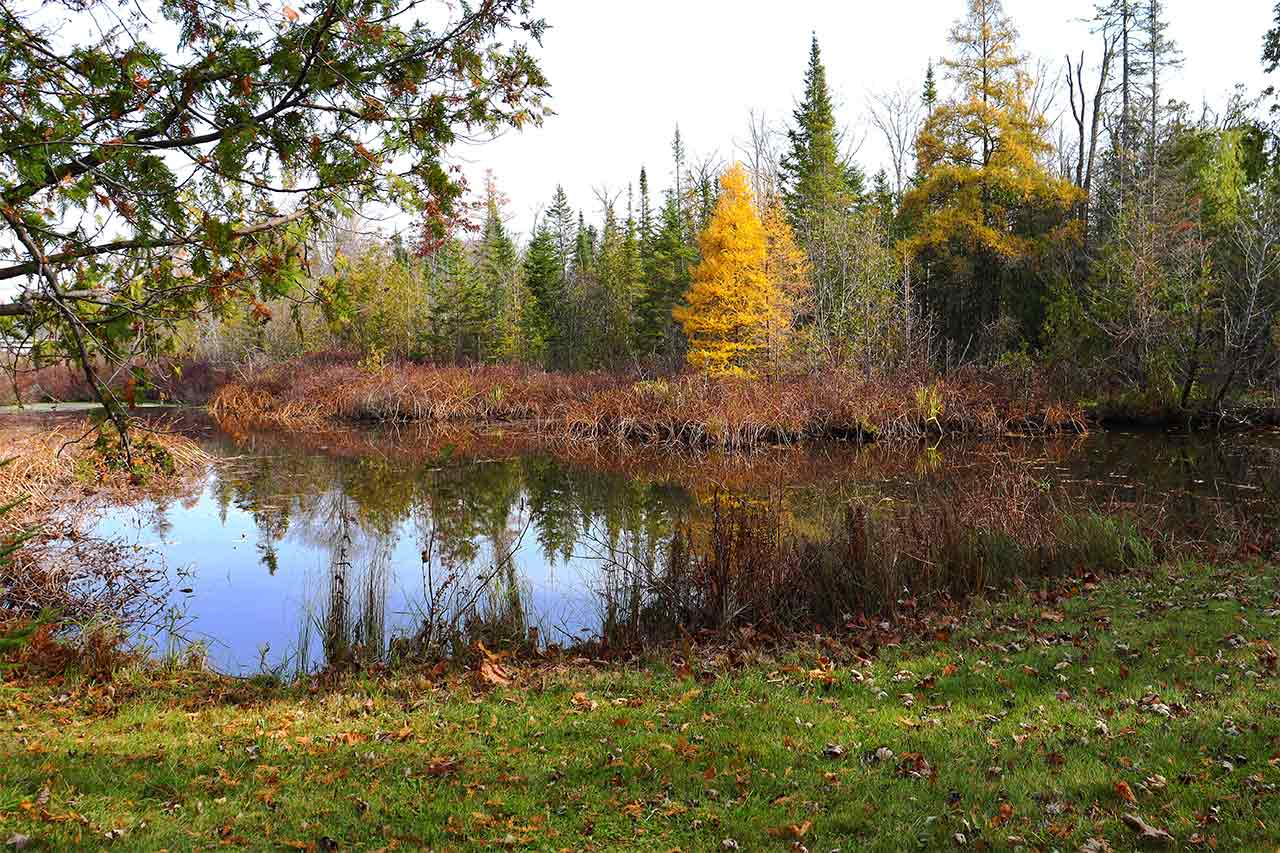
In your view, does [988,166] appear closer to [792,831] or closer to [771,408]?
[771,408]

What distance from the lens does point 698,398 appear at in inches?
894

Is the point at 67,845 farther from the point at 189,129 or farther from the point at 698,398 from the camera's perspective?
the point at 698,398

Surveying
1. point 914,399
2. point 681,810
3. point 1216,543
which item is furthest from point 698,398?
point 681,810

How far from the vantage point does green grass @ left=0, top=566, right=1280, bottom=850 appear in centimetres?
368

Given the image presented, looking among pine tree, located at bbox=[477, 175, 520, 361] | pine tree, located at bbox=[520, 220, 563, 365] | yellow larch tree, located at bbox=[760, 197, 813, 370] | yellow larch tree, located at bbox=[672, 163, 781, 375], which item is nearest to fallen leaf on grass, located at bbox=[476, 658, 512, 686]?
yellow larch tree, located at bbox=[760, 197, 813, 370]

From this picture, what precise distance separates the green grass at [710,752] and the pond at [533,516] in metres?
1.29

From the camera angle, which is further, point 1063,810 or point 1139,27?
point 1139,27

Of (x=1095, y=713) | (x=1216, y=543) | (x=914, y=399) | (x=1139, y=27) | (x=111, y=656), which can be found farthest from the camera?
(x=1139, y=27)

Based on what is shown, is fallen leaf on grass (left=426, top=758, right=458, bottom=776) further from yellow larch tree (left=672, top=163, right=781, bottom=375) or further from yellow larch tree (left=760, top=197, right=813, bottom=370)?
yellow larch tree (left=672, top=163, right=781, bottom=375)

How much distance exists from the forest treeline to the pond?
3.49m

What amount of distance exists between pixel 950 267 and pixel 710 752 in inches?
1238

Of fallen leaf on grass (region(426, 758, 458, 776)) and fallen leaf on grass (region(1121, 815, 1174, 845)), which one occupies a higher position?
fallen leaf on grass (region(1121, 815, 1174, 845))

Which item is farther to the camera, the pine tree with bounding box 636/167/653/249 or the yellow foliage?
the pine tree with bounding box 636/167/653/249

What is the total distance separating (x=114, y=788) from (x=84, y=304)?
2674 mm
